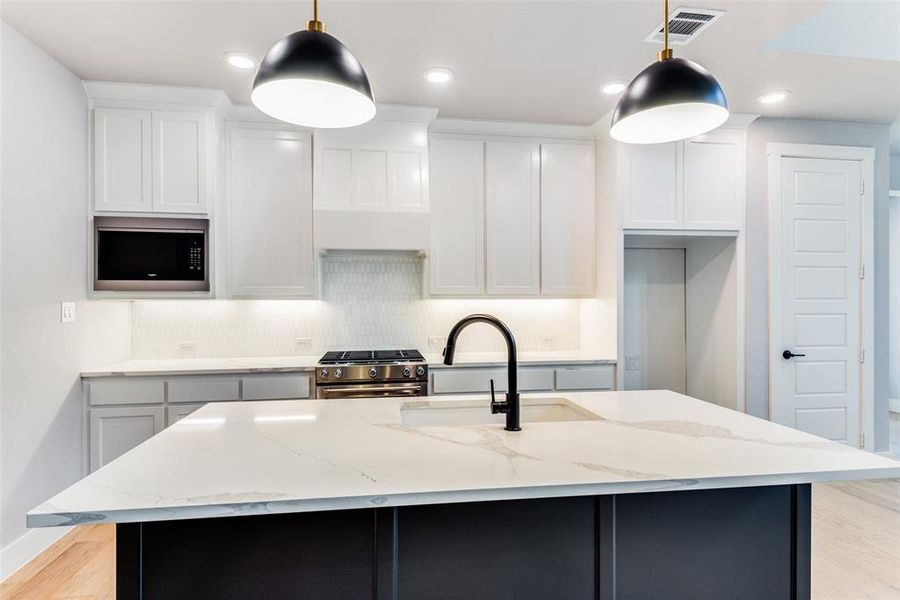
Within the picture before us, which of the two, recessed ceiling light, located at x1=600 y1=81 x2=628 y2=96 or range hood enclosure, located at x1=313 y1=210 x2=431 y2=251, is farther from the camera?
range hood enclosure, located at x1=313 y1=210 x2=431 y2=251

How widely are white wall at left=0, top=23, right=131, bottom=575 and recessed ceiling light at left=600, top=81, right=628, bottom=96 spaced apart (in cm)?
322

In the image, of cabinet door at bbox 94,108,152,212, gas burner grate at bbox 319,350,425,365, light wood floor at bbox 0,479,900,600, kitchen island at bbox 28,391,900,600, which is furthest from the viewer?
gas burner grate at bbox 319,350,425,365

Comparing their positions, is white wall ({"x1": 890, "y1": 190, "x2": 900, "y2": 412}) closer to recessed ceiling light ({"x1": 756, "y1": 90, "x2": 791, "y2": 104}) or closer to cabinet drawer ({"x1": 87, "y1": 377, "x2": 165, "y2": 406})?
recessed ceiling light ({"x1": 756, "y1": 90, "x2": 791, "y2": 104})

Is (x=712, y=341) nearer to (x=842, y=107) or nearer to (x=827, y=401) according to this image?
(x=827, y=401)

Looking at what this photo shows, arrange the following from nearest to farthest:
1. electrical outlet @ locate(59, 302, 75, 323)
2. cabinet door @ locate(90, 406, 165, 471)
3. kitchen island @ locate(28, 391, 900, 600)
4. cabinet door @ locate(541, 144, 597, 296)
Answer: kitchen island @ locate(28, 391, 900, 600)
electrical outlet @ locate(59, 302, 75, 323)
cabinet door @ locate(90, 406, 165, 471)
cabinet door @ locate(541, 144, 597, 296)

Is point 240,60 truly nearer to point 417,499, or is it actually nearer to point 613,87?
point 613,87

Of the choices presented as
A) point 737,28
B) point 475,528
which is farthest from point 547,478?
point 737,28

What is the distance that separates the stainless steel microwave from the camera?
3.03 metres

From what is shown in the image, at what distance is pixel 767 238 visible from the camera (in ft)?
11.5

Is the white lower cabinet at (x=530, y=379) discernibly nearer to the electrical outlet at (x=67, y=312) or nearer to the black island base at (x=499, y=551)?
the black island base at (x=499, y=551)

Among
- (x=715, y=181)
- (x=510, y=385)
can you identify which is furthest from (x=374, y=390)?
(x=715, y=181)

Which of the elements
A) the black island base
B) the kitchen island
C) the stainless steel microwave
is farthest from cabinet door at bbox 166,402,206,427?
the black island base

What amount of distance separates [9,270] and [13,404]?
67 centimetres

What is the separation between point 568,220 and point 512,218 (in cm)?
46
